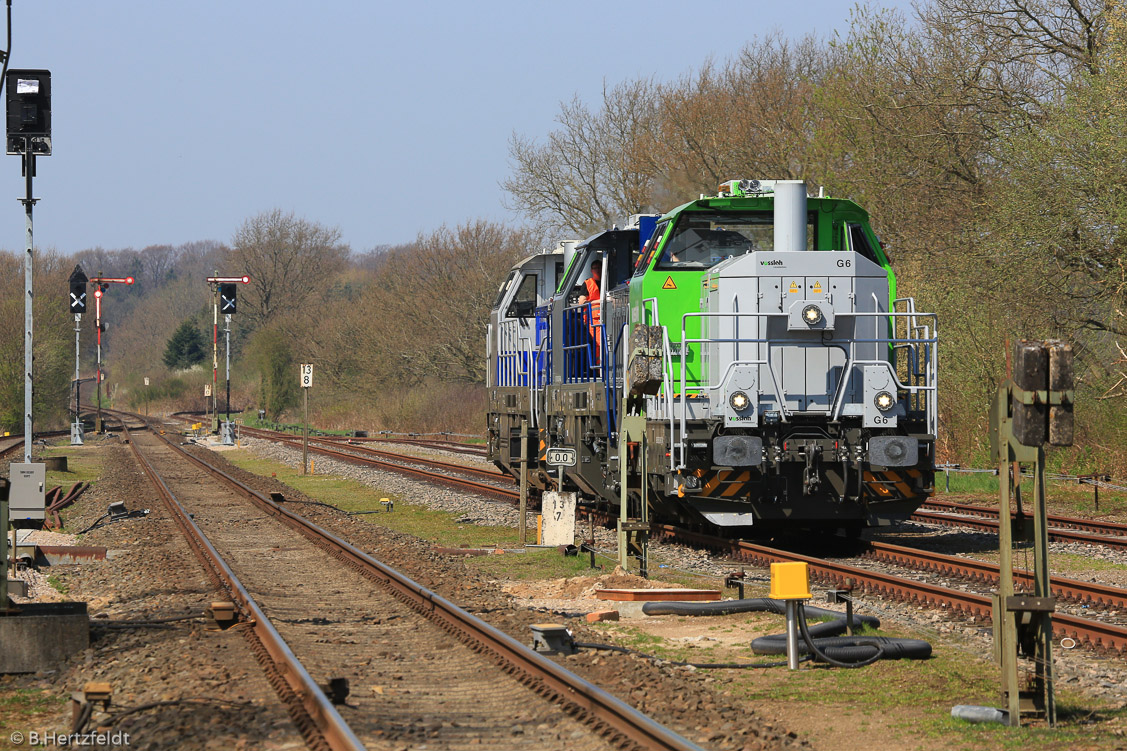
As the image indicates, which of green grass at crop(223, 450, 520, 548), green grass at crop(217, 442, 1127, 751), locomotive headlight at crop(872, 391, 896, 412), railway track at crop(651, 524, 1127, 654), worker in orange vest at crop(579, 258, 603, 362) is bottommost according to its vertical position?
green grass at crop(223, 450, 520, 548)

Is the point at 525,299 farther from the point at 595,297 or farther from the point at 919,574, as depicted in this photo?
the point at 919,574

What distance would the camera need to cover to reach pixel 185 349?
113 metres

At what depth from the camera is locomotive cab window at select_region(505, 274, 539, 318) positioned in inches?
814

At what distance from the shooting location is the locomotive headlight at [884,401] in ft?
41.3

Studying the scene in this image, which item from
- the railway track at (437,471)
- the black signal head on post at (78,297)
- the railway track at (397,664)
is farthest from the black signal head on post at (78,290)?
the railway track at (397,664)

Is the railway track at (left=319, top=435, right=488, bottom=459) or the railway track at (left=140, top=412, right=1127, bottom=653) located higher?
the railway track at (left=140, top=412, right=1127, bottom=653)

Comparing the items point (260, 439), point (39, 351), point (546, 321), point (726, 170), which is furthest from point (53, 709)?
point (39, 351)

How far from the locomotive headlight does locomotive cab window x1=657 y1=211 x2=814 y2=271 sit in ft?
6.55

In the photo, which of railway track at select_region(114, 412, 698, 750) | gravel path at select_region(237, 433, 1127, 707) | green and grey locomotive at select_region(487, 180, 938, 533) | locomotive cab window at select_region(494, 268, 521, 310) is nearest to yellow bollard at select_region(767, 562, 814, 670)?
gravel path at select_region(237, 433, 1127, 707)

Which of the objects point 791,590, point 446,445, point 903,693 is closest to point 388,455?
point 446,445

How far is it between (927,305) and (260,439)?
33241 mm

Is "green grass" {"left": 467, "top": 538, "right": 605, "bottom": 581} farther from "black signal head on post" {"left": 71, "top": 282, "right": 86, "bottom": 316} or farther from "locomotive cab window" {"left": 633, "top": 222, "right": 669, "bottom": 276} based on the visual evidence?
"black signal head on post" {"left": 71, "top": 282, "right": 86, "bottom": 316}

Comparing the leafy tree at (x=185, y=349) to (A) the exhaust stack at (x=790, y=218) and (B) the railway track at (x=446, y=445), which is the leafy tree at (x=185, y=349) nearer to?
(B) the railway track at (x=446, y=445)

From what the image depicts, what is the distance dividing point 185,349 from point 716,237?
106354mm
